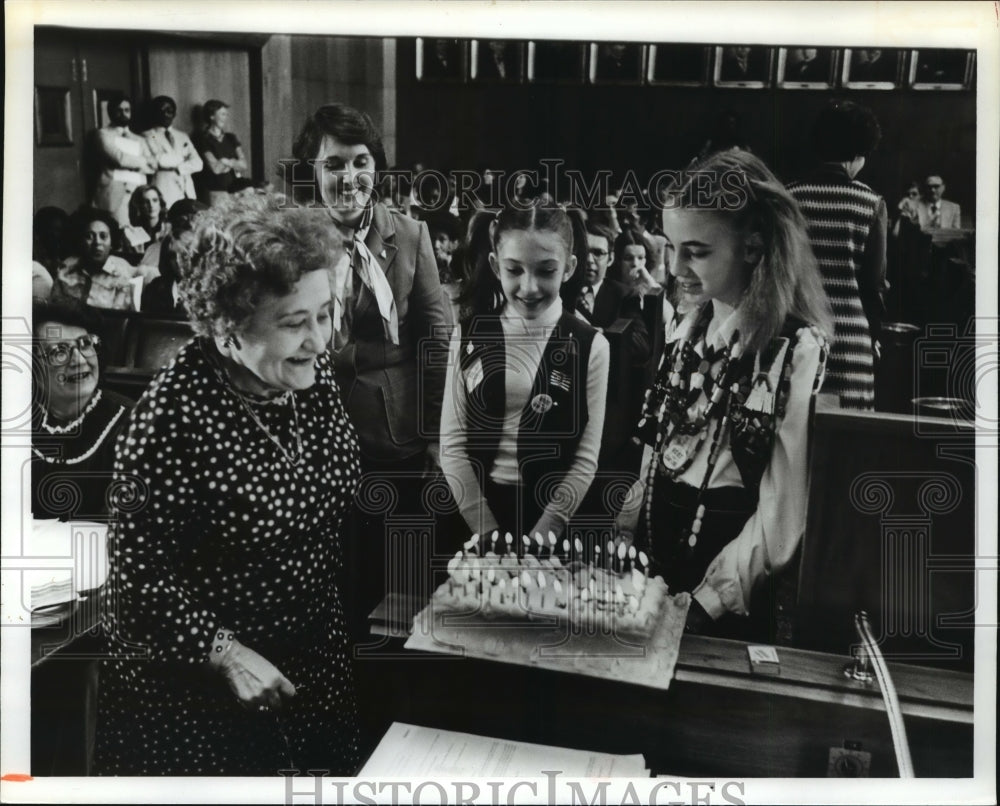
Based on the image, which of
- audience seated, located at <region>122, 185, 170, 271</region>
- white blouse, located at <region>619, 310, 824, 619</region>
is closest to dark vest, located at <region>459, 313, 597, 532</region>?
white blouse, located at <region>619, 310, 824, 619</region>

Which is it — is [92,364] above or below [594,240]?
below

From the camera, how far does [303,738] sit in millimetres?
2148

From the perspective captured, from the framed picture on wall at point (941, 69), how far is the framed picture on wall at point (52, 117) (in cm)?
211

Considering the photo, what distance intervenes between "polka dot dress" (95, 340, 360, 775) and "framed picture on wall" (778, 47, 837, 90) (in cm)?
139

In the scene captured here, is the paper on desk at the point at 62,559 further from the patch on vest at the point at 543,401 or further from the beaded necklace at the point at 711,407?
the beaded necklace at the point at 711,407

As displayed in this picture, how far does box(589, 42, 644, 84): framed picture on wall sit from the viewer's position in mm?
2107

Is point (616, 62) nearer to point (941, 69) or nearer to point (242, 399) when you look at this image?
point (941, 69)

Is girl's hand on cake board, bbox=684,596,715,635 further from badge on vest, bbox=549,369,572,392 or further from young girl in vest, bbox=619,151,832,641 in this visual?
badge on vest, bbox=549,369,572,392

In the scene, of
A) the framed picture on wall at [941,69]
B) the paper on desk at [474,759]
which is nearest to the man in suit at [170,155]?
the paper on desk at [474,759]

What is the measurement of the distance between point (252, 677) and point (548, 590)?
0.77 m

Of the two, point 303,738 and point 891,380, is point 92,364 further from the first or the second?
point 891,380

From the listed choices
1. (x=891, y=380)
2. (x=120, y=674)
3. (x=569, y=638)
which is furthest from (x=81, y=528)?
(x=891, y=380)

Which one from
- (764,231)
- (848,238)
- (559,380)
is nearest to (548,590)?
(559,380)

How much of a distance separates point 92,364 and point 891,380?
6.63ft
